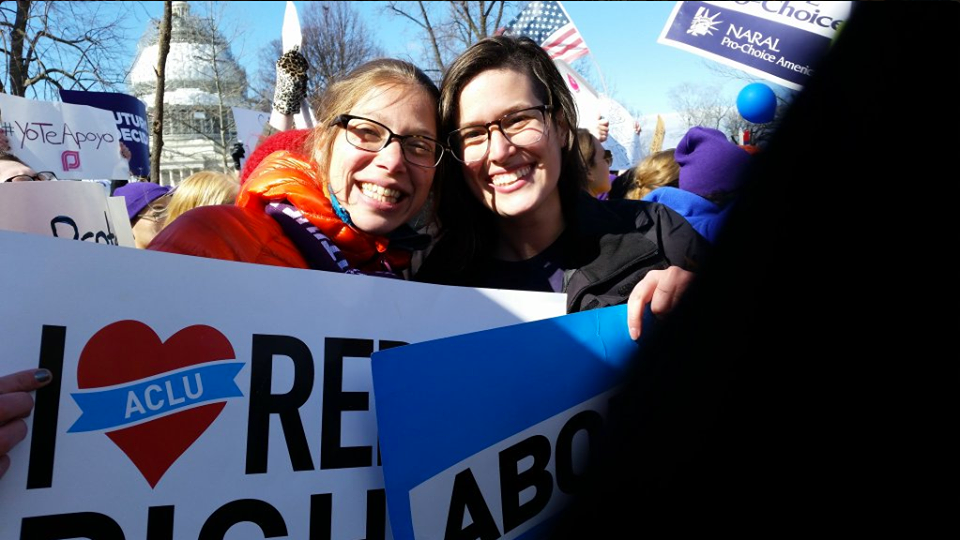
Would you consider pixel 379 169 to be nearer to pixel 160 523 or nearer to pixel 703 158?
pixel 160 523

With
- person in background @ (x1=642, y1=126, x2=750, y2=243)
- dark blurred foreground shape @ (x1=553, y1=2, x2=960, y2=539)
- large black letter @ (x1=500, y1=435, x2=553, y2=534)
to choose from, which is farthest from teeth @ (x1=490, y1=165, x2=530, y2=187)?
dark blurred foreground shape @ (x1=553, y1=2, x2=960, y2=539)

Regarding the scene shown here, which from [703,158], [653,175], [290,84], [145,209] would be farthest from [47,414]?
[653,175]

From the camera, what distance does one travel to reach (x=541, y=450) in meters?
1.59

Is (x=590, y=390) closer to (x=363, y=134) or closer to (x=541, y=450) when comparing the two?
(x=541, y=450)

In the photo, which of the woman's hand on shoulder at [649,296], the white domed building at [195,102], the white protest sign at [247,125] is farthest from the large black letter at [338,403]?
the white domed building at [195,102]

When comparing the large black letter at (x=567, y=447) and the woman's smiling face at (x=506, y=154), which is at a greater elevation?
the woman's smiling face at (x=506, y=154)

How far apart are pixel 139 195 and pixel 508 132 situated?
3395 millimetres

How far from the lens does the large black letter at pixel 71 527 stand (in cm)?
129

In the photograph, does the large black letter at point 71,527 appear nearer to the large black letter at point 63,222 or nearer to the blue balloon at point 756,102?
the large black letter at point 63,222

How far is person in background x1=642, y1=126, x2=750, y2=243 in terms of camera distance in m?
3.39

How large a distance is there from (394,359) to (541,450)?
0.41 m

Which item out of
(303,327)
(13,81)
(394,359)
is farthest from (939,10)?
(13,81)

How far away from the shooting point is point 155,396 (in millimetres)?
1438

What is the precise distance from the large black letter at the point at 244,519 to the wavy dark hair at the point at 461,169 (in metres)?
1.13
